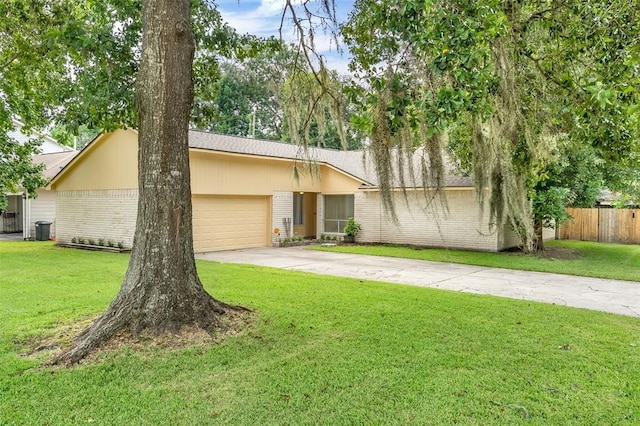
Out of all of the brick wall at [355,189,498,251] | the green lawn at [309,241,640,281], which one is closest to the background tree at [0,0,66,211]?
the green lawn at [309,241,640,281]

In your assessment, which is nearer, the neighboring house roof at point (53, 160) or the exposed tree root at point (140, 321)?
the exposed tree root at point (140, 321)

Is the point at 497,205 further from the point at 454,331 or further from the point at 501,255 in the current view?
the point at 501,255

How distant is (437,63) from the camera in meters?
3.46

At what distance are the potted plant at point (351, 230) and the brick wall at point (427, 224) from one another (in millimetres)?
210

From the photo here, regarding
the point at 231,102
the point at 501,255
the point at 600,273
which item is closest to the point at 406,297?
the point at 600,273

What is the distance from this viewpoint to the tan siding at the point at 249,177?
13.4 meters

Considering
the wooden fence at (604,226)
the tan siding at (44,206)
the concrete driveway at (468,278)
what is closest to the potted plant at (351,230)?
the concrete driveway at (468,278)

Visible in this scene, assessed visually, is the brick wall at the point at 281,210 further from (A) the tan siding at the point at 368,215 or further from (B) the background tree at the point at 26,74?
(B) the background tree at the point at 26,74

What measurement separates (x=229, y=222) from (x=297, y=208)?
3892mm

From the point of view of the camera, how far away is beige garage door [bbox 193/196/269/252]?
13.6 meters

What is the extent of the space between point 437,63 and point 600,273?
336 inches

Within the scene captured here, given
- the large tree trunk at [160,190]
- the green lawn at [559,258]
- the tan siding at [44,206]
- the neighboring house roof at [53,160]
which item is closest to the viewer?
the large tree trunk at [160,190]

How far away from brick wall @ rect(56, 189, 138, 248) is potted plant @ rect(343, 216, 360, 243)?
24.7ft

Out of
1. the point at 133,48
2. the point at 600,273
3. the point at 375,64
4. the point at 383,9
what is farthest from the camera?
the point at 600,273
